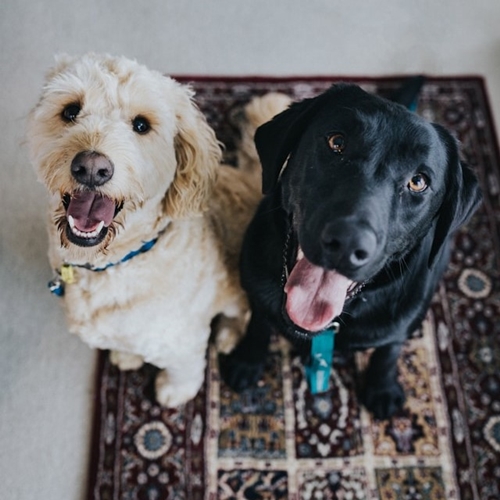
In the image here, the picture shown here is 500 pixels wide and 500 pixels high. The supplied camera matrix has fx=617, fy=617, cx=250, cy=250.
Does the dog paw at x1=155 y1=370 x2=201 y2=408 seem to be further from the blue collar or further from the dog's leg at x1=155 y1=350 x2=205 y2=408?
the blue collar

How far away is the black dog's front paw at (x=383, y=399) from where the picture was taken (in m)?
1.79

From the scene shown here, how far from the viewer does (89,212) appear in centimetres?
127

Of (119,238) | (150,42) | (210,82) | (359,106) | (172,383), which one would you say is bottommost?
(172,383)

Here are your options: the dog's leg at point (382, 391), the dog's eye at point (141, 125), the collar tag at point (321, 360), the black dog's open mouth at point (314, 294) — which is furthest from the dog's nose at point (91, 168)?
the dog's leg at point (382, 391)

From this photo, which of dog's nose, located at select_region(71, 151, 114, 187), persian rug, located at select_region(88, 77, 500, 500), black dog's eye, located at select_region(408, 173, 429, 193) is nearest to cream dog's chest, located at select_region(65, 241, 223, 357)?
dog's nose, located at select_region(71, 151, 114, 187)

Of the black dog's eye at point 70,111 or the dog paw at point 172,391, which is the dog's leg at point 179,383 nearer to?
the dog paw at point 172,391

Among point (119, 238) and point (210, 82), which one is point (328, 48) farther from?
point (119, 238)

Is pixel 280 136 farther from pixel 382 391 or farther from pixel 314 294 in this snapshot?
Answer: pixel 382 391

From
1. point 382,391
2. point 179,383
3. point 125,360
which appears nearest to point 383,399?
point 382,391

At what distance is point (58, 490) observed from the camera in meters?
1.69

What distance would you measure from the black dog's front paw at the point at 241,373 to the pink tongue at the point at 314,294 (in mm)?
552

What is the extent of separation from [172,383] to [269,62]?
1.22 m

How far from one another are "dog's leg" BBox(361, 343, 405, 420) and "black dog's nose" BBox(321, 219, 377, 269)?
70 cm

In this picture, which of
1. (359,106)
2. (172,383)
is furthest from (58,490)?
(359,106)
